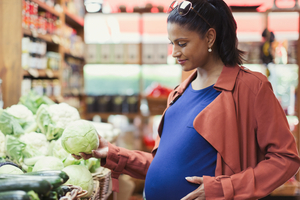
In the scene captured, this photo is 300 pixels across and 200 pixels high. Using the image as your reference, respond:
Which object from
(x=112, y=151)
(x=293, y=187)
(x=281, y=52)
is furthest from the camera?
(x=281, y=52)

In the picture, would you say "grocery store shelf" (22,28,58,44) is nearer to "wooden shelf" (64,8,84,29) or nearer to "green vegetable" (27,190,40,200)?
"wooden shelf" (64,8,84,29)

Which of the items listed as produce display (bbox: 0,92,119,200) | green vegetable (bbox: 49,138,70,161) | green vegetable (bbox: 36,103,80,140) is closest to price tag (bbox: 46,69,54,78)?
produce display (bbox: 0,92,119,200)

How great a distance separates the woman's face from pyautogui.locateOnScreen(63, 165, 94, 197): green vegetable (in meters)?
0.70

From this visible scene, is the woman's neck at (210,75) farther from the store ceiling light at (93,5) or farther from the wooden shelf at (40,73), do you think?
the store ceiling light at (93,5)

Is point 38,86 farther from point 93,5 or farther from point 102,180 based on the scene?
point 93,5

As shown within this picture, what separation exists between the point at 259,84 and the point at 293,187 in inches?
108

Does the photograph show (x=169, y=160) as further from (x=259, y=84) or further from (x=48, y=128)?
(x=48, y=128)

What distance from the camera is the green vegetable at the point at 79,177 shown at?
133 centimetres

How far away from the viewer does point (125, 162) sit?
1.48 m

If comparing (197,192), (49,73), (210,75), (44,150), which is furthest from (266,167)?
(49,73)

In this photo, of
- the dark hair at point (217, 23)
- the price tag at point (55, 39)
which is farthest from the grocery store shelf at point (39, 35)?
the dark hair at point (217, 23)

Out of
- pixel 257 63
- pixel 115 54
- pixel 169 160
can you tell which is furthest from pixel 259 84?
pixel 115 54

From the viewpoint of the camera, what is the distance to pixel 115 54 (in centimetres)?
438

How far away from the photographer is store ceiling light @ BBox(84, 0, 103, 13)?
443cm
